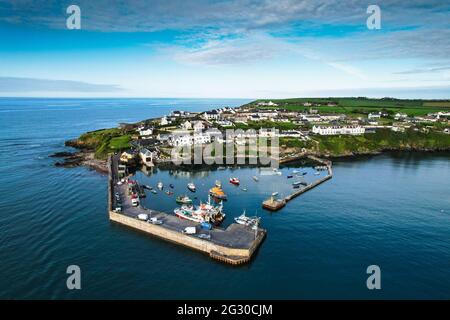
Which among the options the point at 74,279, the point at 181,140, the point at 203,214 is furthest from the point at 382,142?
the point at 74,279

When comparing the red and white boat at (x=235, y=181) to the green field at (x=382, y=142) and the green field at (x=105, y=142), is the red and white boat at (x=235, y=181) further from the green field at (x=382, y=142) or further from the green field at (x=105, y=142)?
the green field at (x=382, y=142)

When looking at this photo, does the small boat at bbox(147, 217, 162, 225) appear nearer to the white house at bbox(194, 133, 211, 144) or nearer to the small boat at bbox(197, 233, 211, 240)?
the small boat at bbox(197, 233, 211, 240)

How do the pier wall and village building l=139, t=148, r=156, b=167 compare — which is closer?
the pier wall

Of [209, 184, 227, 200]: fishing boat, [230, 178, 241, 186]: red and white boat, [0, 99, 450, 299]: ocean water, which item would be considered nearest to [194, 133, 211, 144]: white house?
[0, 99, 450, 299]: ocean water

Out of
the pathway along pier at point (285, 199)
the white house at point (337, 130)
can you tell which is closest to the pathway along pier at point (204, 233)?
the pathway along pier at point (285, 199)

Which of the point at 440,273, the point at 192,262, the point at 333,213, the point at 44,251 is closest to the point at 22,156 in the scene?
the point at 44,251

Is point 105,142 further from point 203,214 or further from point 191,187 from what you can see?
point 203,214
